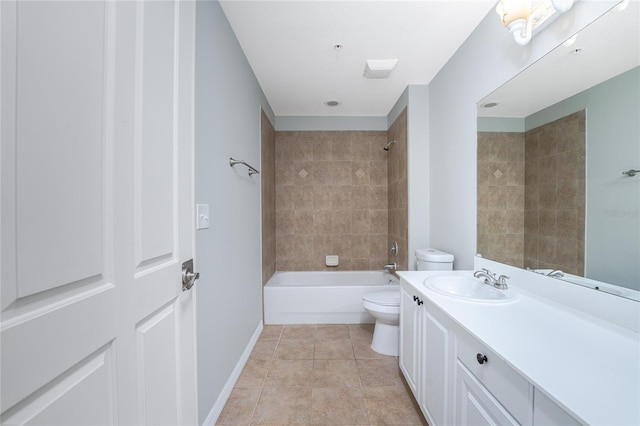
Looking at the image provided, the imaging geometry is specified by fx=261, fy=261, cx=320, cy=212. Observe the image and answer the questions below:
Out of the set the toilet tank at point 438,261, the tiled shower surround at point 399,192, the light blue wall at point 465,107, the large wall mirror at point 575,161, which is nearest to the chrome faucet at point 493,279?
the large wall mirror at point 575,161

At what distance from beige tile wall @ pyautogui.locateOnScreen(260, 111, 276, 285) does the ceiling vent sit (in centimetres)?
116

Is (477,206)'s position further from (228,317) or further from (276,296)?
(276,296)

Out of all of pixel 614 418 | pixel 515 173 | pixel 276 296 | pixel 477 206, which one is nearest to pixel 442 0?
pixel 515 173

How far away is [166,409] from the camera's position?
32.6 inches

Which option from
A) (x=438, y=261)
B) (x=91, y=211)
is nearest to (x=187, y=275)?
(x=91, y=211)

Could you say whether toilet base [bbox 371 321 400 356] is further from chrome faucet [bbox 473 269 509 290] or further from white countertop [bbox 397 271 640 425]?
white countertop [bbox 397 271 640 425]

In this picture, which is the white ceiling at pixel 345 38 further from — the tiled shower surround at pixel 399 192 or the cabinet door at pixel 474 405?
the cabinet door at pixel 474 405

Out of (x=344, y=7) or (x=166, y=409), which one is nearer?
(x=166, y=409)

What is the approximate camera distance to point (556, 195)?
3.99ft

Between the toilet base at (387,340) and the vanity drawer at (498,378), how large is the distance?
1218 millimetres


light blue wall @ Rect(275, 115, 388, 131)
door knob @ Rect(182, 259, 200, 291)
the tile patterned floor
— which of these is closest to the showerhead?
light blue wall @ Rect(275, 115, 388, 131)

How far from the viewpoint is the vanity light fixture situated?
1.20 metres

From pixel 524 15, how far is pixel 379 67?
3.50ft

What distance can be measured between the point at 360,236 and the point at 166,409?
2.84m
